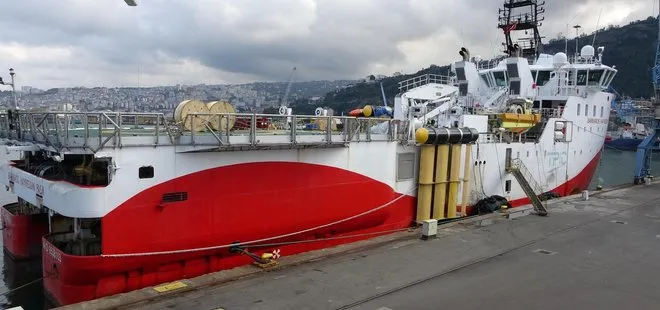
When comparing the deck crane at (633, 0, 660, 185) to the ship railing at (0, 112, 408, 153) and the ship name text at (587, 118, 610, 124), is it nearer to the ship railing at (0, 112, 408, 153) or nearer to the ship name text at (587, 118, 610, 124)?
the ship name text at (587, 118, 610, 124)

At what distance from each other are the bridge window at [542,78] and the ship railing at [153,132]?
707 inches

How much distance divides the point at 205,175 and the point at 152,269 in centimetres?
249

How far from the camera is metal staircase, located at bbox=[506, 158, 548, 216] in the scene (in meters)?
19.1

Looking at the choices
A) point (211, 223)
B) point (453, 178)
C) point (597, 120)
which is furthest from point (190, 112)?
point (597, 120)

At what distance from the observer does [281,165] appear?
13039mm

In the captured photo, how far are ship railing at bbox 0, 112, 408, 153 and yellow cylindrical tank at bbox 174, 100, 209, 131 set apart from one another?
0.02m

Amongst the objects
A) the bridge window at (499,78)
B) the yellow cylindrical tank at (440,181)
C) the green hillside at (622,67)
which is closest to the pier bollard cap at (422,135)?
the yellow cylindrical tank at (440,181)

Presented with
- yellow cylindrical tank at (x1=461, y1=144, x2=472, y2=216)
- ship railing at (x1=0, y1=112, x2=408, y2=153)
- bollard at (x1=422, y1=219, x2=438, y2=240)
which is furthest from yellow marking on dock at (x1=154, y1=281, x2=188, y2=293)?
yellow cylindrical tank at (x1=461, y1=144, x2=472, y2=216)

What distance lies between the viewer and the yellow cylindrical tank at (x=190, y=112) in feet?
37.4

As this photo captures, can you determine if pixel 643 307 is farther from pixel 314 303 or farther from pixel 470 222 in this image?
pixel 470 222

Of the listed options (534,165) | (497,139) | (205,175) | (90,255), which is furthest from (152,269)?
(534,165)

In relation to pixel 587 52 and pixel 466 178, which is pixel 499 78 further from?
pixel 466 178

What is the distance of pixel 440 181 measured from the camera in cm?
1753

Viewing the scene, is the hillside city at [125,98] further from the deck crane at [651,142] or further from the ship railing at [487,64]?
the deck crane at [651,142]
